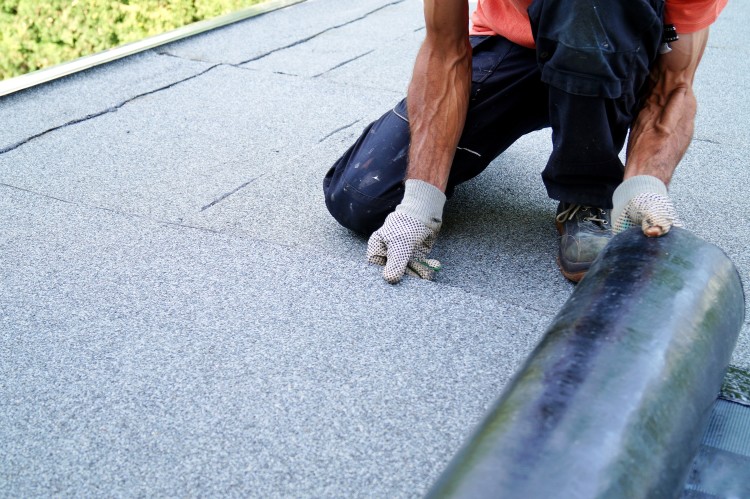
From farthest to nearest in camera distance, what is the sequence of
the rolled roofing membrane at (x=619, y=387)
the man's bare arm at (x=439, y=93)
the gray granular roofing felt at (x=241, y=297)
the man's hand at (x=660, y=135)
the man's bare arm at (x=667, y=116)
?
the man's bare arm at (x=439, y=93) < the man's bare arm at (x=667, y=116) < the man's hand at (x=660, y=135) < the gray granular roofing felt at (x=241, y=297) < the rolled roofing membrane at (x=619, y=387)

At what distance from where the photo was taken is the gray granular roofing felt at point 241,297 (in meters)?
1.29

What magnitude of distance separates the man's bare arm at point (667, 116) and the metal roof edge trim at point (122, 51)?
238cm

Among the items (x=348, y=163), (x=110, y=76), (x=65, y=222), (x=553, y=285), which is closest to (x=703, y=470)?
(x=553, y=285)

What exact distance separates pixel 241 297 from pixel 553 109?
2.82 ft

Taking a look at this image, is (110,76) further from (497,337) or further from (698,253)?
(698,253)

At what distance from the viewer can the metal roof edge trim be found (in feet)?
10.0

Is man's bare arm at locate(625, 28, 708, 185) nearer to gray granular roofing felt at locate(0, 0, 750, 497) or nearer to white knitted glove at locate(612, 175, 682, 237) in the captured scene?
white knitted glove at locate(612, 175, 682, 237)

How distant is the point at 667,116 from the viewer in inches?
69.4

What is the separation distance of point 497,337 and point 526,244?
495 mm

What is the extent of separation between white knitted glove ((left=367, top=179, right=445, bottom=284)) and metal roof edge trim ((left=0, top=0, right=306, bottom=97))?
76.1 inches

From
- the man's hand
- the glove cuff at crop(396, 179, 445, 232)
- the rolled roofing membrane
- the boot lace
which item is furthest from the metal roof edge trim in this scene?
the rolled roofing membrane

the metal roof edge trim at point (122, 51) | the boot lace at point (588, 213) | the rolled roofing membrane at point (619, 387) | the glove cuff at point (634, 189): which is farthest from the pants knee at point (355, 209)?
the metal roof edge trim at point (122, 51)

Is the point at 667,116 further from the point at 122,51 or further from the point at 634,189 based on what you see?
the point at 122,51

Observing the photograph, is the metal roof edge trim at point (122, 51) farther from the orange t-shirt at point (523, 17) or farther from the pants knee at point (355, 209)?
the orange t-shirt at point (523, 17)
